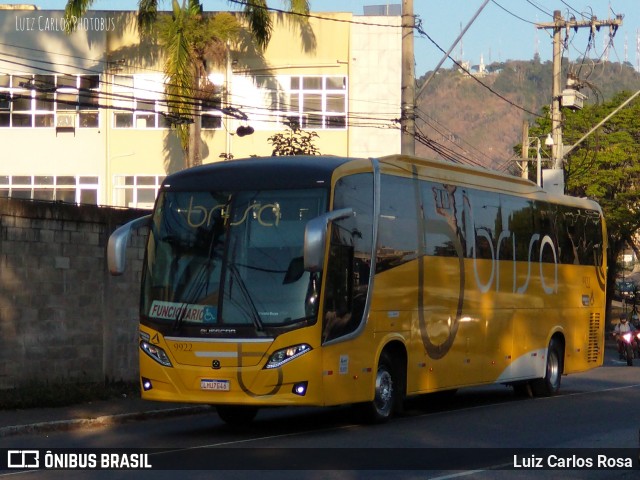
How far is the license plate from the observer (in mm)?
13438

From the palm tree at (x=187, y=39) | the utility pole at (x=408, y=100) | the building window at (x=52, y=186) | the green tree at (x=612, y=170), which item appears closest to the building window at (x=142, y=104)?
the building window at (x=52, y=186)

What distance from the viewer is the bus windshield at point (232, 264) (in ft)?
44.2

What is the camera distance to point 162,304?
551 inches

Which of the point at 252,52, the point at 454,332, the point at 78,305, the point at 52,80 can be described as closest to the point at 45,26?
the point at 52,80

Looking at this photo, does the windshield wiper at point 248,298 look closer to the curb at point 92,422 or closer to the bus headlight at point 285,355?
the bus headlight at point 285,355

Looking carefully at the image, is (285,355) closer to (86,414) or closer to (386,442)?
(386,442)

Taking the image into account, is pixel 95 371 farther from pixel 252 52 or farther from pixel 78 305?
pixel 252 52

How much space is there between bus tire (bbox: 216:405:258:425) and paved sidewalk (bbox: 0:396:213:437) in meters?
1.44

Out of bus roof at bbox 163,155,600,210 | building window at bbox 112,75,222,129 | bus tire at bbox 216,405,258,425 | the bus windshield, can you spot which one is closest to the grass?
bus tire at bbox 216,405,258,425

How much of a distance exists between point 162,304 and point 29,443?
2.26m

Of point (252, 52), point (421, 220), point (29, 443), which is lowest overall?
point (29, 443)

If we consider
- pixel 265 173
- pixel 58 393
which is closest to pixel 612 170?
pixel 58 393

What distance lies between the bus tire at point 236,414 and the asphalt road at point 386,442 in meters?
0.17

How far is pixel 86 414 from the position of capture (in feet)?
51.5
